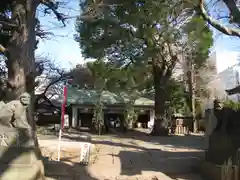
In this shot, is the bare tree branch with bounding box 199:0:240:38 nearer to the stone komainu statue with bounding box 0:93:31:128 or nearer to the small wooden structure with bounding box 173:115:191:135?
the stone komainu statue with bounding box 0:93:31:128

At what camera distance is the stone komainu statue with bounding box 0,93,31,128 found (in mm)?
7953

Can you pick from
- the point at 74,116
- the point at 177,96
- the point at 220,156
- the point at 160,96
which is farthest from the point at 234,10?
the point at 177,96

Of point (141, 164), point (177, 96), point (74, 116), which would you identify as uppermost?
point (177, 96)

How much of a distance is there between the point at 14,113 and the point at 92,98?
21767mm

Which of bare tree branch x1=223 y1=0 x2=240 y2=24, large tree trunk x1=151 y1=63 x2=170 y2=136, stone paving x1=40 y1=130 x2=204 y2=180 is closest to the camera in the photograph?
bare tree branch x1=223 y1=0 x2=240 y2=24

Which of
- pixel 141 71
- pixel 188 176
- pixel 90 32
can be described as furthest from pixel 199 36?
pixel 188 176

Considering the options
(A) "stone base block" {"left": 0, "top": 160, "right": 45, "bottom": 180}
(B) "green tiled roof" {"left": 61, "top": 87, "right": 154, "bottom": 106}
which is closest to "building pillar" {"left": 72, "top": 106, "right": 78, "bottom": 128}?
(B) "green tiled roof" {"left": 61, "top": 87, "right": 154, "bottom": 106}

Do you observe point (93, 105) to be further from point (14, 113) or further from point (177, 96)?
point (14, 113)

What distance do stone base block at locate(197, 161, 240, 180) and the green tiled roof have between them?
1948cm

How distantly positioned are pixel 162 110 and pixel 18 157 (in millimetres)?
17403

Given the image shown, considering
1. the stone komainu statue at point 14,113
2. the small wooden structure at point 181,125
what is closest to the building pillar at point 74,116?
the small wooden structure at point 181,125

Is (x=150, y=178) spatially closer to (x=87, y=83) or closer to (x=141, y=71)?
(x=141, y=71)

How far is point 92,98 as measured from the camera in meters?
29.8

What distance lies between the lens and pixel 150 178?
886 cm
